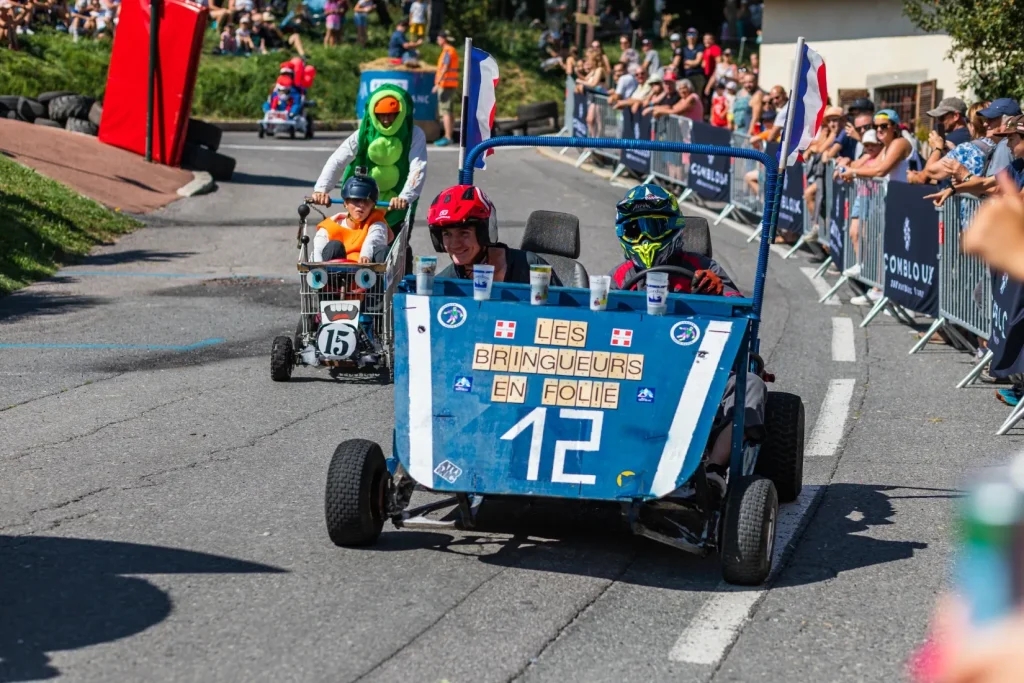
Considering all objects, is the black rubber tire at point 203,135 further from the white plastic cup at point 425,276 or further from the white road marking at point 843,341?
the white plastic cup at point 425,276

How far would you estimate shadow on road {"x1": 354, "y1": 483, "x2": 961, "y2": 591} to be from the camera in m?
5.87

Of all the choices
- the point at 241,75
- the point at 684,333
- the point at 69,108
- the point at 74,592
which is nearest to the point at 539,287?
the point at 684,333

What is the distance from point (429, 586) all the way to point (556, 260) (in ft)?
7.14

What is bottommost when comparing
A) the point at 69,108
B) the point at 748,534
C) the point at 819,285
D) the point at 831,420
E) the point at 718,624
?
the point at 718,624

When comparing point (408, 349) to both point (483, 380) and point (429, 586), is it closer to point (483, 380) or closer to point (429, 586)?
point (483, 380)

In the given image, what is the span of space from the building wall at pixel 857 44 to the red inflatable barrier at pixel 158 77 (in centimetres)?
1188

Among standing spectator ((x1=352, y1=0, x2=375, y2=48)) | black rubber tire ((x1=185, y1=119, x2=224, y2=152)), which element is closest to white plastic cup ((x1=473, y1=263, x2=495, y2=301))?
black rubber tire ((x1=185, y1=119, x2=224, y2=152))

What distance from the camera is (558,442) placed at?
19.0ft

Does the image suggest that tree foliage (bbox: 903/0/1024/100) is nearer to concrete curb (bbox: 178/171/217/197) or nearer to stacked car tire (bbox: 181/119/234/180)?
concrete curb (bbox: 178/171/217/197)

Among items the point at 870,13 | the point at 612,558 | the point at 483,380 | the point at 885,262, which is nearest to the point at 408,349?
the point at 483,380

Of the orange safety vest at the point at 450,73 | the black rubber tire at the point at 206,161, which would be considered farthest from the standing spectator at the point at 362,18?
the black rubber tire at the point at 206,161

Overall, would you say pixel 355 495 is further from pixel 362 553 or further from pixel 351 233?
pixel 351 233

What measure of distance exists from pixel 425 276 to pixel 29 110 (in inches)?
761

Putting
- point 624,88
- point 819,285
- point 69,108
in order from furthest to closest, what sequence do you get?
point 624,88 → point 69,108 → point 819,285
